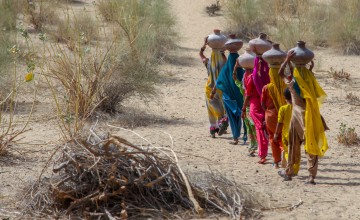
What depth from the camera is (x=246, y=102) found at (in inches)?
384

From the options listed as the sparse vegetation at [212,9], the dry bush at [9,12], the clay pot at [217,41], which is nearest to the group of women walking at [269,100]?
the clay pot at [217,41]

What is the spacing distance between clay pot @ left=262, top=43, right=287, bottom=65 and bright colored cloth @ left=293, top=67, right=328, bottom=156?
37 centimetres

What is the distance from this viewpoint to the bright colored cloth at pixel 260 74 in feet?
31.1

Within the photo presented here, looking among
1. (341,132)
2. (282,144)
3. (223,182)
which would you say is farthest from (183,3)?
(223,182)

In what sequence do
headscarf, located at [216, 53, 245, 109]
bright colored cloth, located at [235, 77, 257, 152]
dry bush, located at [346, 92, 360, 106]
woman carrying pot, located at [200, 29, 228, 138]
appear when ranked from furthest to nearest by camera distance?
1. dry bush, located at [346, 92, 360, 106]
2. woman carrying pot, located at [200, 29, 228, 138]
3. headscarf, located at [216, 53, 245, 109]
4. bright colored cloth, located at [235, 77, 257, 152]

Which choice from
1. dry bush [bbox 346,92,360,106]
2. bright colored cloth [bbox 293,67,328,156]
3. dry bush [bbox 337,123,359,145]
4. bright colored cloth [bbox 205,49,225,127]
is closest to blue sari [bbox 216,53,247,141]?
bright colored cloth [bbox 205,49,225,127]

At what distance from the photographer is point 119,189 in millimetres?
7117

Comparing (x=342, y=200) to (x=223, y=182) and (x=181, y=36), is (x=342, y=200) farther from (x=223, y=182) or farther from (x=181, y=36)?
(x=181, y=36)

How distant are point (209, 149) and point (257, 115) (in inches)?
43.6

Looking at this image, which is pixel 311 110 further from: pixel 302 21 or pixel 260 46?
pixel 302 21

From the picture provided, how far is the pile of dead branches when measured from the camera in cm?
718

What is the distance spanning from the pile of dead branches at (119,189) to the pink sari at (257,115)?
205 cm

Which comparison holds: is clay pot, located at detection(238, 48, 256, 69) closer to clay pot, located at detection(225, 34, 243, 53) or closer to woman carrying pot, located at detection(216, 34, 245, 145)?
clay pot, located at detection(225, 34, 243, 53)

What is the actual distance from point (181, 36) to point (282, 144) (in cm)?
1070
